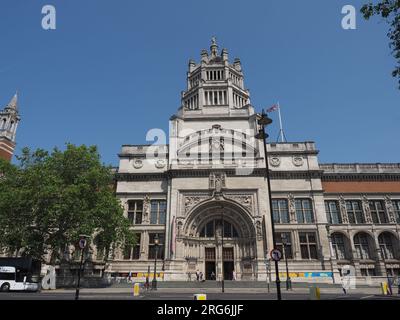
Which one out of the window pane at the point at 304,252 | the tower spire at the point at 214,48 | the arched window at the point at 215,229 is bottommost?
the window pane at the point at 304,252

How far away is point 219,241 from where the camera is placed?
35.9 meters

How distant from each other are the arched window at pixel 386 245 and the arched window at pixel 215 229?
20.2 metres

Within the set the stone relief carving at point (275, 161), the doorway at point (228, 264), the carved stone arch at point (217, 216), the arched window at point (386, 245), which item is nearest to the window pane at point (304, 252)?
the carved stone arch at point (217, 216)

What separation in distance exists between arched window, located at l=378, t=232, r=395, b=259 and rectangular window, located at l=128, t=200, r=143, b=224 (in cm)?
3363

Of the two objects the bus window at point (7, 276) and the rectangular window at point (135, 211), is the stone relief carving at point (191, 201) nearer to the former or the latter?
the rectangular window at point (135, 211)

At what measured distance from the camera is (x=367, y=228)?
36.9 metres

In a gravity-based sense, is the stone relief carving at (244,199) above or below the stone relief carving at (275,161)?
below

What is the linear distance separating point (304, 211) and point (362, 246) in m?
9.80

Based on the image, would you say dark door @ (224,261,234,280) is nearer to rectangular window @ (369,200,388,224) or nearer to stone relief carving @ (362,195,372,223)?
stone relief carving @ (362,195,372,223)

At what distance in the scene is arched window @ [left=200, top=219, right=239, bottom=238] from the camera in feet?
120

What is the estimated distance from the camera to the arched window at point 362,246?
36.6 m
